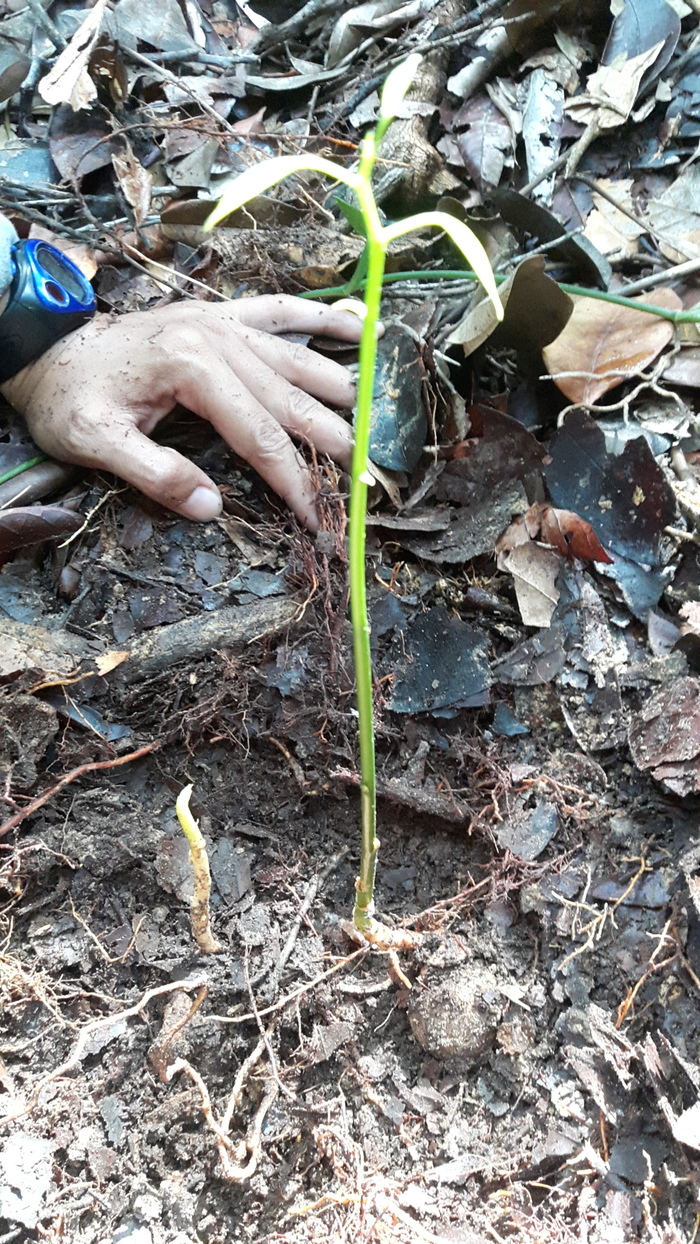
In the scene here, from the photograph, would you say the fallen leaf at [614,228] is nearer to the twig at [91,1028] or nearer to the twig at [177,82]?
the twig at [177,82]

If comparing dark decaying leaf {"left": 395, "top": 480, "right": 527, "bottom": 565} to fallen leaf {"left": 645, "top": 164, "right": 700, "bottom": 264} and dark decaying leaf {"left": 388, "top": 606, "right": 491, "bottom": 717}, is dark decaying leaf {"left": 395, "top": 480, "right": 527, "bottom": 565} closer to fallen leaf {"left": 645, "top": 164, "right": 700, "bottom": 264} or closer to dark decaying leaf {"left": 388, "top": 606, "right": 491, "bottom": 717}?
dark decaying leaf {"left": 388, "top": 606, "right": 491, "bottom": 717}

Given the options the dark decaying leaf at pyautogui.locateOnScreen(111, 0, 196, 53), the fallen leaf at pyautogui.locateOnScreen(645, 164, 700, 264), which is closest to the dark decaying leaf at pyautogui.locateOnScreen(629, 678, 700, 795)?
the fallen leaf at pyautogui.locateOnScreen(645, 164, 700, 264)

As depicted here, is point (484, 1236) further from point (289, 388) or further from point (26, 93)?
point (26, 93)

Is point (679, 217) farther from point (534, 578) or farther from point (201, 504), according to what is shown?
point (201, 504)

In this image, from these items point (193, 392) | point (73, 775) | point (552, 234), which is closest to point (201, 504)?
point (193, 392)

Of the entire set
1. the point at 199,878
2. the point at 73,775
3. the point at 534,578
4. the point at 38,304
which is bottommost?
the point at 73,775

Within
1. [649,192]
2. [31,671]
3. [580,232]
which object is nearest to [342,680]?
[31,671]

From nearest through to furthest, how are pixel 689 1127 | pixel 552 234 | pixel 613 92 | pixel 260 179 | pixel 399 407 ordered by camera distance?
Result: pixel 260 179 < pixel 689 1127 < pixel 399 407 < pixel 552 234 < pixel 613 92
